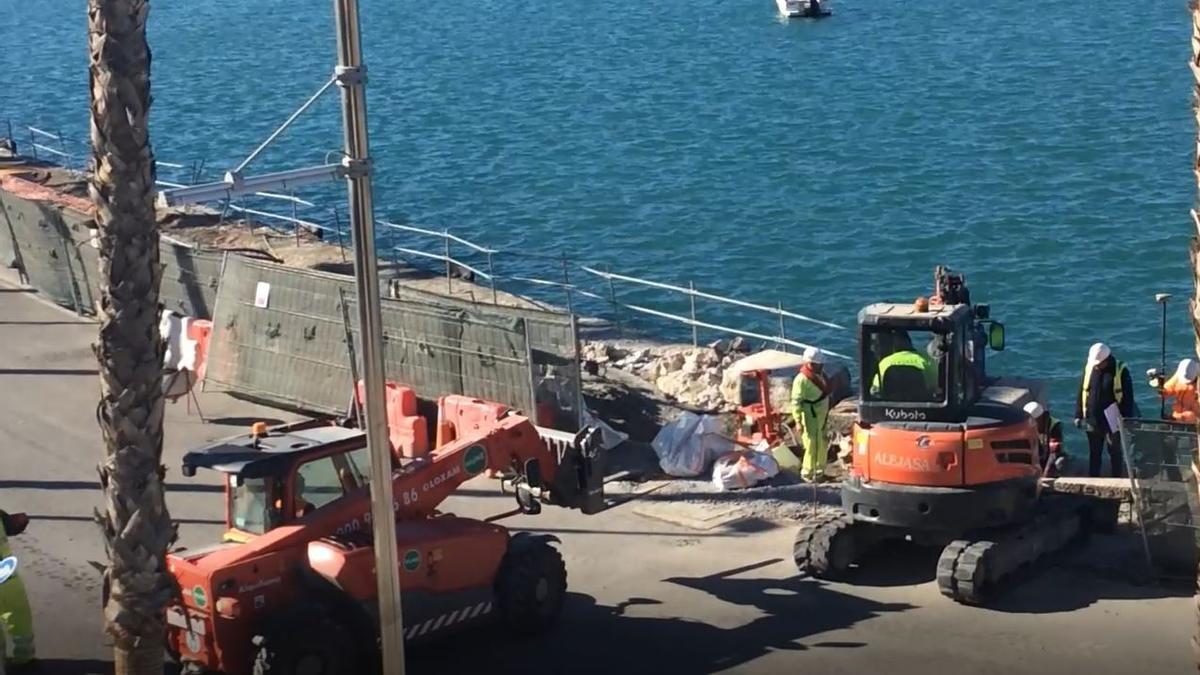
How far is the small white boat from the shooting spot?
7922 cm

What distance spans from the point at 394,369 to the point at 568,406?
9.01ft

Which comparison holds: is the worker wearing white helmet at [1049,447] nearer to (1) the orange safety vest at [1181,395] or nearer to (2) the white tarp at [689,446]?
(1) the orange safety vest at [1181,395]

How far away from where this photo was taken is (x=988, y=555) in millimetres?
16266

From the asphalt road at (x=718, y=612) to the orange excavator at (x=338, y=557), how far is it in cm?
60

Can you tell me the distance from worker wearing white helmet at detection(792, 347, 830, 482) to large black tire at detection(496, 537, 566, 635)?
15.8ft

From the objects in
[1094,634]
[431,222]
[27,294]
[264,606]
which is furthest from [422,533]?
[431,222]

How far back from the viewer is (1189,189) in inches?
1758

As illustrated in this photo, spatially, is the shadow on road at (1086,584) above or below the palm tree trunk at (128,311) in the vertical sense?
below

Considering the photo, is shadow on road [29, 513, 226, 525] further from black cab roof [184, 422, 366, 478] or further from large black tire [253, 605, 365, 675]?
large black tire [253, 605, 365, 675]

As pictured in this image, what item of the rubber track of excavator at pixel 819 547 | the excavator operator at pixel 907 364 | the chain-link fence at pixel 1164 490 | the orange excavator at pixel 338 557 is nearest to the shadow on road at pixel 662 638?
the rubber track of excavator at pixel 819 547

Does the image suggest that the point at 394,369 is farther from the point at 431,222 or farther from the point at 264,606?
the point at 431,222

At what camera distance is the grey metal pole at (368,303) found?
10906 millimetres

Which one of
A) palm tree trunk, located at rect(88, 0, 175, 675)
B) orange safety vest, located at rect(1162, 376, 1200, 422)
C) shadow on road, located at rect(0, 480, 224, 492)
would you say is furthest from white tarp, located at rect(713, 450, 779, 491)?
palm tree trunk, located at rect(88, 0, 175, 675)

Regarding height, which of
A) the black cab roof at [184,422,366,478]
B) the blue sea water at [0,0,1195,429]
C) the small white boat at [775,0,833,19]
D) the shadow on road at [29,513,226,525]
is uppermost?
the small white boat at [775,0,833,19]
